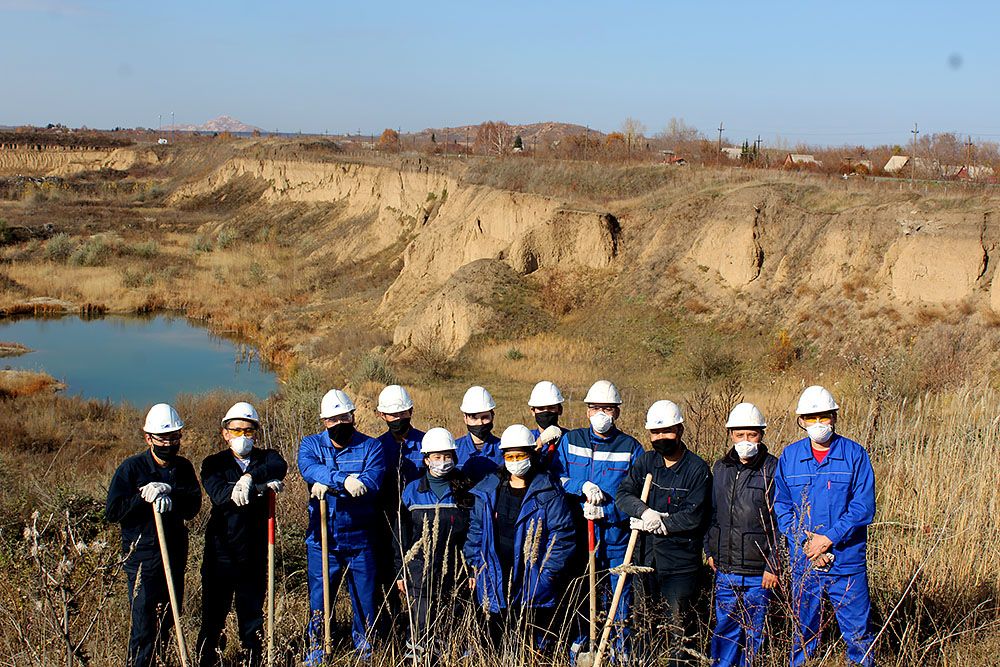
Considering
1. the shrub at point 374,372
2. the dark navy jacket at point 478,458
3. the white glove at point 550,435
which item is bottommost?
the shrub at point 374,372

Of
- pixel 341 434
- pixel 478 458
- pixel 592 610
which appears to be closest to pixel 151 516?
pixel 341 434

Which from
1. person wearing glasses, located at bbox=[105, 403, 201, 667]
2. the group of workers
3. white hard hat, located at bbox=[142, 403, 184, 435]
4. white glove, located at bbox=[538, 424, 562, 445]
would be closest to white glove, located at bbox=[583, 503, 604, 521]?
the group of workers

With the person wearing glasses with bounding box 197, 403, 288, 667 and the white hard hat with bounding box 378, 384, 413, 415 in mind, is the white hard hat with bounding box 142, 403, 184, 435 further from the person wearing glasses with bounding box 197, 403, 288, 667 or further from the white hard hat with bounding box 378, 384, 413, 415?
the white hard hat with bounding box 378, 384, 413, 415

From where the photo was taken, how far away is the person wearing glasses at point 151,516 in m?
5.72

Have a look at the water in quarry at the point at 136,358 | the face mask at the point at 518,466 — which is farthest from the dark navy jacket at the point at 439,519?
the water in quarry at the point at 136,358

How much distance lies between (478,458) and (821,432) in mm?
2373

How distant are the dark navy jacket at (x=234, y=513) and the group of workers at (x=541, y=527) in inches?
0.4

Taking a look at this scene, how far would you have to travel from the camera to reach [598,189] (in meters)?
30.9

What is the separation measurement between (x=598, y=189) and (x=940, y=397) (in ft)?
67.0

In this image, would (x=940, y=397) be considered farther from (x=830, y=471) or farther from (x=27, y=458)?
(x=27, y=458)

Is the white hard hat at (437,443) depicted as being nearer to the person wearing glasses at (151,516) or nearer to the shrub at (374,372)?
the person wearing glasses at (151,516)

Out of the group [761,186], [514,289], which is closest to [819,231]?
[761,186]

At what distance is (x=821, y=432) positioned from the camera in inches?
221

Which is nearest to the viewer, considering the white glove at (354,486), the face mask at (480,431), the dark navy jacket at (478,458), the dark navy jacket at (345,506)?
the white glove at (354,486)
